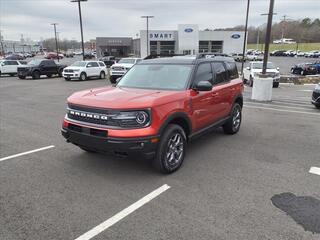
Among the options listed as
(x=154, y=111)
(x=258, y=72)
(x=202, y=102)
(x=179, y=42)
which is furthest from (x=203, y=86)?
(x=179, y=42)

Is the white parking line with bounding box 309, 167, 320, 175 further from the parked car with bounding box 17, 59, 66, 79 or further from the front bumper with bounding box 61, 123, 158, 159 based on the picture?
the parked car with bounding box 17, 59, 66, 79

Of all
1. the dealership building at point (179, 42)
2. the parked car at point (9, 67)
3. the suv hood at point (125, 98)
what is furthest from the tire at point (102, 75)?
the dealership building at point (179, 42)

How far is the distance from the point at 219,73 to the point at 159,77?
5.17ft

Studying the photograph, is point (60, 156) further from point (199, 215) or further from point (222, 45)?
point (222, 45)

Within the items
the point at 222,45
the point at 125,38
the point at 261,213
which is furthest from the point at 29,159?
the point at 125,38

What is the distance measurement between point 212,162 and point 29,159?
3406 mm

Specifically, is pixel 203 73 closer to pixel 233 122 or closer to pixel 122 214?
pixel 233 122

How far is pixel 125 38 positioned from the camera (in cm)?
7862

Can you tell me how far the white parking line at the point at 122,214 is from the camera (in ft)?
10.0

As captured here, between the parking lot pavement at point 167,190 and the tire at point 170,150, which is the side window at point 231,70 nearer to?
the parking lot pavement at point 167,190

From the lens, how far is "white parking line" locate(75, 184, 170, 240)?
3055 millimetres

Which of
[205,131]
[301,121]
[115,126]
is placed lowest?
[301,121]

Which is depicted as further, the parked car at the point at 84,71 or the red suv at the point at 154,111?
the parked car at the point at 84,71

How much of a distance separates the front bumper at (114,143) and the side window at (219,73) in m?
2.57
